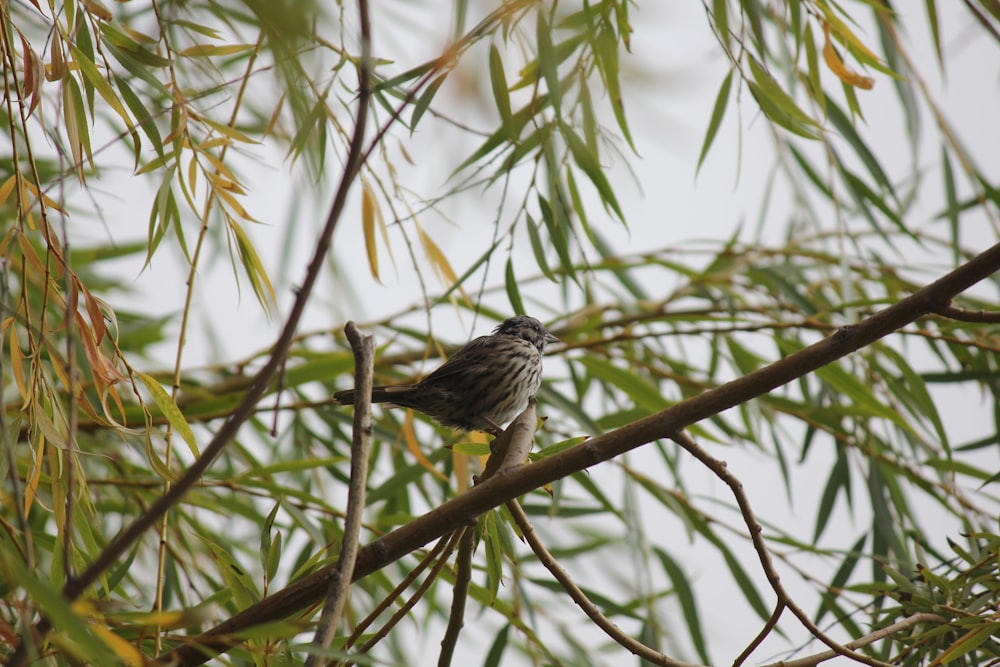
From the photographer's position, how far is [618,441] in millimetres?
1553

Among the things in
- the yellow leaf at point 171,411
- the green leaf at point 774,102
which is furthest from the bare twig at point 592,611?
the green leaf at point 774,102

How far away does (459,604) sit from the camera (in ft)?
5.68

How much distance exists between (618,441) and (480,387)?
1768 millimetres

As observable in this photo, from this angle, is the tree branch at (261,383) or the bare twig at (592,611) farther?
the bare twig at (592,611)

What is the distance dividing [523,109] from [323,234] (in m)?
1.28

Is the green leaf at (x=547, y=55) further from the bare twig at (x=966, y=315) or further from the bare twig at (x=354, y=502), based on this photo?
the bare twig at (x=966, y=315)

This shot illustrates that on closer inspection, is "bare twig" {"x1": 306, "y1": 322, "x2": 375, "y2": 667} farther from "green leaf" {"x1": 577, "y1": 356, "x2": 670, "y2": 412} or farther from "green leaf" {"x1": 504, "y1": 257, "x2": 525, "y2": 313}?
"green leaf" {"x1": 577, "y1": 356, "x2": 670, "y2": 412}

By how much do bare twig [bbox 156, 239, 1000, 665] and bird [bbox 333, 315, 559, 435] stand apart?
1.51 m

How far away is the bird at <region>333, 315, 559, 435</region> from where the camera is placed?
3.17 metres

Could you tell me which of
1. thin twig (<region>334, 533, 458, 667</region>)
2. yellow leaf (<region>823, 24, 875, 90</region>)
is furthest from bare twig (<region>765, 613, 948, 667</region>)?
yellow leaf (<region>823, 24, 875, 90</region>)

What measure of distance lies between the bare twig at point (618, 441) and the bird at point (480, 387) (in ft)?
4.94

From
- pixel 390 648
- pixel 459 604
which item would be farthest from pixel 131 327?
pixel 459 604

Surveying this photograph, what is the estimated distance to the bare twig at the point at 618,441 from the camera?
4.95 ft

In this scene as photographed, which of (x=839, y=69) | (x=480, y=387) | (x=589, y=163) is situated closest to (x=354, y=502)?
(x=589, y=163)
